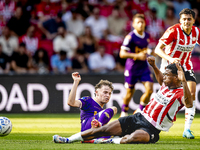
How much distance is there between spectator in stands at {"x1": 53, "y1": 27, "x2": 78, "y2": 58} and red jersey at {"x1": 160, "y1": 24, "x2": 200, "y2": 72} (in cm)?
671

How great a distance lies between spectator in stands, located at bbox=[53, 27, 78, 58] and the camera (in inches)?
507

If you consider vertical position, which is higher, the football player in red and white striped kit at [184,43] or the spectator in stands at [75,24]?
the spectator in stands at [75,24]

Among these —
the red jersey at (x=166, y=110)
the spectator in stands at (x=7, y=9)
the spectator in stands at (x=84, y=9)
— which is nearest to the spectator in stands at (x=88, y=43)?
the spectator in stands at (x=84, y=9)

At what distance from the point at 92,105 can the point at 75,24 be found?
27.7 feet

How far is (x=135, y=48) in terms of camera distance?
342 inches

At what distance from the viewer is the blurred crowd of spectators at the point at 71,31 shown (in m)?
12.3

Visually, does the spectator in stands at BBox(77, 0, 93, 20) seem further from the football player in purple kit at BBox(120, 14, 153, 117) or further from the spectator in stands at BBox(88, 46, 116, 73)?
the football player in purple kit at BBox(120, 14, 153, 117)

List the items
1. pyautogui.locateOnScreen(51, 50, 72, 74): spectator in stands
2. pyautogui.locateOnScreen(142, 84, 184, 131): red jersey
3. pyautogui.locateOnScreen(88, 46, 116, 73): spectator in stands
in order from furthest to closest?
1. pyautogui.locateOnScreen(88, 46, 116, 73): spectator in stands
2. pyautogui.locateOnScreen(51, 50, 72, 74): spectator in stands
3. pyautogui.locateOnScreen(142, 84, 184, 131): red jersey

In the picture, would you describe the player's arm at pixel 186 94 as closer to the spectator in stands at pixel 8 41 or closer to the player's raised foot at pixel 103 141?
the player's raised foot at pixel 103 141

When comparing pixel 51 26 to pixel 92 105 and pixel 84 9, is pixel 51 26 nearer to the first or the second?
pixel 84 9

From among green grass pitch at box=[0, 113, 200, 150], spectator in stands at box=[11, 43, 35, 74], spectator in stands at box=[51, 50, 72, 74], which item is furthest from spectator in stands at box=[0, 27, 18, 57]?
green grass pitch at box=[0, 113, 200, 150]

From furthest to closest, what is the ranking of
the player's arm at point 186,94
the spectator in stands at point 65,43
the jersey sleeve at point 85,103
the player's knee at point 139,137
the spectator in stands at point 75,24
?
the spectator in stands at point 75,24, the spectator in stands at point 65,43, the jersey sleeve at point 85,103, the player's knee at point 139,137, the player's arm at point 186,94

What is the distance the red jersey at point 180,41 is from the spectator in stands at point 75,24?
7.57 metres

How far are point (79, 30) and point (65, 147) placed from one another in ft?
30.8
